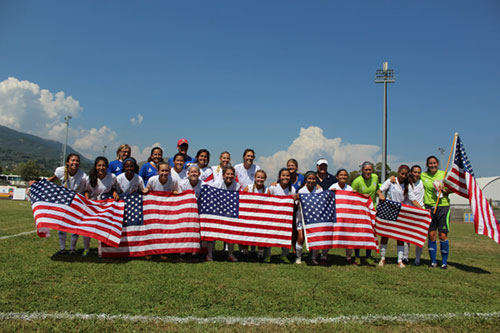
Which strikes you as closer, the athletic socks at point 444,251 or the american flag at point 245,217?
the american flag at point 245,217

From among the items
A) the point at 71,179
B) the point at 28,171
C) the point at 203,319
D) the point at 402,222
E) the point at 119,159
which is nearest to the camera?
the point at 203,319

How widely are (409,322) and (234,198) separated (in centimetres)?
411

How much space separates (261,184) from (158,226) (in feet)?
7.74

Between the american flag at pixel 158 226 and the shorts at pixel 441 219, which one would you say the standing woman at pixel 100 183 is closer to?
the american flag at pixel 158 226

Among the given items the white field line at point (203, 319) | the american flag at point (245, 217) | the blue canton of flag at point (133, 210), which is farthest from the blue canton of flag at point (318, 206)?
the blue canton of flag at point (133, 210)

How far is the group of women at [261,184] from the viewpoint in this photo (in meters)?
7.02

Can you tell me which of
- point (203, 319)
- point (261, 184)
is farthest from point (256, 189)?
point (203, 319)

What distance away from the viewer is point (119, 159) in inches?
331

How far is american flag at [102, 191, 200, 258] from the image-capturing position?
21.4 ft

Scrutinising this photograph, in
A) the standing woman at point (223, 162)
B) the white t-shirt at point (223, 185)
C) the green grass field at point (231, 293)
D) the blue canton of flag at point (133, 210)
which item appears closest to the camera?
the green grass field at point (231, 293)

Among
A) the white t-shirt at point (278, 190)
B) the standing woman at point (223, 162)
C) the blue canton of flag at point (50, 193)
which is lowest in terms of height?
the blue canton of flag at point (50, 193)

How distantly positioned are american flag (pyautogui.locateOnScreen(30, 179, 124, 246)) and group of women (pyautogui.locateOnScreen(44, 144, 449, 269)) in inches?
15.9

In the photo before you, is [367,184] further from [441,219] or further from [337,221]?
[441,219]

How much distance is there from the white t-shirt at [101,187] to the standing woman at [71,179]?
16 centimetres
